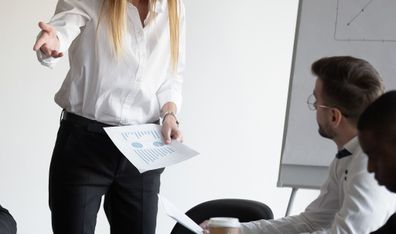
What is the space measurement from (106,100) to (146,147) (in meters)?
0.19

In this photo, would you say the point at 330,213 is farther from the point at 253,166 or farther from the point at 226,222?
the point at 253,166

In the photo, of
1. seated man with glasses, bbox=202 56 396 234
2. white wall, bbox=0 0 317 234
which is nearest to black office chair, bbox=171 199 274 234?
seated man with glasses, bbox=202 56 396 234

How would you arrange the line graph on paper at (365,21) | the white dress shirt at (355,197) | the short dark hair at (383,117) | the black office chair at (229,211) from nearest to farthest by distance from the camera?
the short dark hair at (383,117), the white dress shirt at (355,197), the black office chair at (229,211), the line graph on paper at (365,21)

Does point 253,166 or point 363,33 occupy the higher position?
point 363,33

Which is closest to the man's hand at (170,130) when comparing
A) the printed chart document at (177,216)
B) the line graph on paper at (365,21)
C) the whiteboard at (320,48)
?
the printed chart document at (177,216)

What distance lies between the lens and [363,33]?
2.44 meters

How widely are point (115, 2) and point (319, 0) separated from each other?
100 centimetres

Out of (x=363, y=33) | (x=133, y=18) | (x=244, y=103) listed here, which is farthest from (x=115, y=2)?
(x=244, y=103)

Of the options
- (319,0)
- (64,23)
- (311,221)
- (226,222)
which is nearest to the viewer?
(226,222)

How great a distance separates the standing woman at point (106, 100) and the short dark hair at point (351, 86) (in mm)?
501

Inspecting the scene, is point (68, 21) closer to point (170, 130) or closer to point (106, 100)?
point (106, 100)

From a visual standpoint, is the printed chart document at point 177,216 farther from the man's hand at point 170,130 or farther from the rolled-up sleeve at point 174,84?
the rolled-up sleeve at point 174,84

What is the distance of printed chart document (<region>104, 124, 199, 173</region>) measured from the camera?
171cm

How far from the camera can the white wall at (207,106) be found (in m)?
3.08
